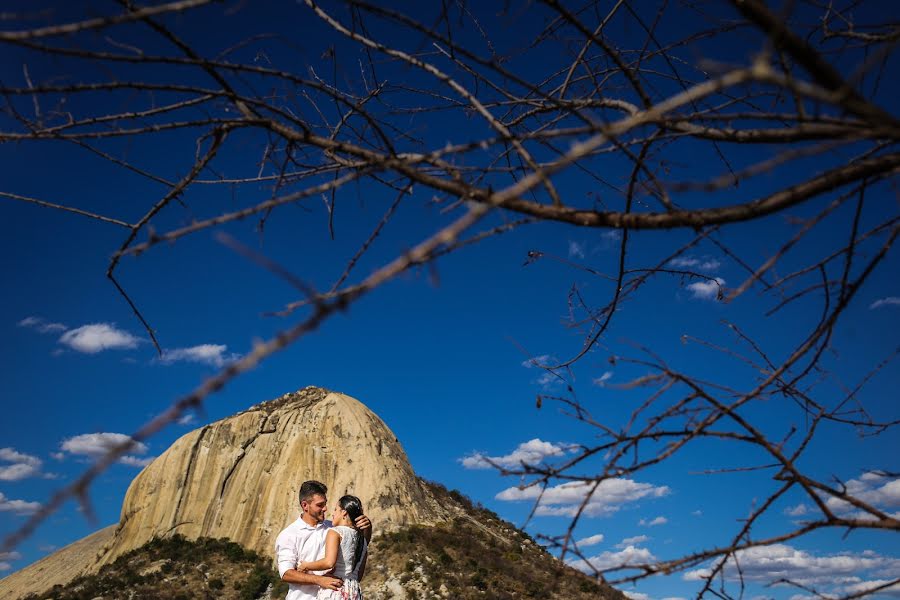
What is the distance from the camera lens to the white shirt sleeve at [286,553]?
14.3 ft

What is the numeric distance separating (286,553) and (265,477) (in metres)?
24.9

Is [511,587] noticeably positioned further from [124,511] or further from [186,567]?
[124,511]

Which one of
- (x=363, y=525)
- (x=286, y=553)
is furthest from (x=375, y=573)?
(x=286, y=553)

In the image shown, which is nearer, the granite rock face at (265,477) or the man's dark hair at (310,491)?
the man's dark hair at (310,491)

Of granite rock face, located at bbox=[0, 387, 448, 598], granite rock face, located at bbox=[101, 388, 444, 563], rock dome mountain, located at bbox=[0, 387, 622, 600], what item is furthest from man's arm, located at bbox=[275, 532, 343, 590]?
granite rock face, located at bbox=[0, 387, 448, 598]

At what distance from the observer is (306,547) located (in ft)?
14.9

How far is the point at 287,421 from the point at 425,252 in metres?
30.8

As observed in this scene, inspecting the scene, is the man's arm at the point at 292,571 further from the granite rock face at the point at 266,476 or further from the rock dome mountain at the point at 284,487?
the granite rock face at the point at 266,476

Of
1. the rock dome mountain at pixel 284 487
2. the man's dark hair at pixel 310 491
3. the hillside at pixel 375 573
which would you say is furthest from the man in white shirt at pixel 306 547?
the rock dome mountain at pixel 284 487

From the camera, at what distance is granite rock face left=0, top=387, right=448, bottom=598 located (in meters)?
26.6

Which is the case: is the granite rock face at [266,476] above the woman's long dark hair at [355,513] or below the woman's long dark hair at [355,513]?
above

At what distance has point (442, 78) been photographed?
1747mm

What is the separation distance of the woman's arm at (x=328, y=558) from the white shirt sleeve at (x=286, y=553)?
0.21ft

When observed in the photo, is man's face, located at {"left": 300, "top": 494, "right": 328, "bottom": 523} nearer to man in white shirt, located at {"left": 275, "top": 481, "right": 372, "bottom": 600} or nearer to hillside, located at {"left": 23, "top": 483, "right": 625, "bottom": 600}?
man in white shirt, located at {"left": 275, "top": 481, "right": 372, "bottom": 600}
